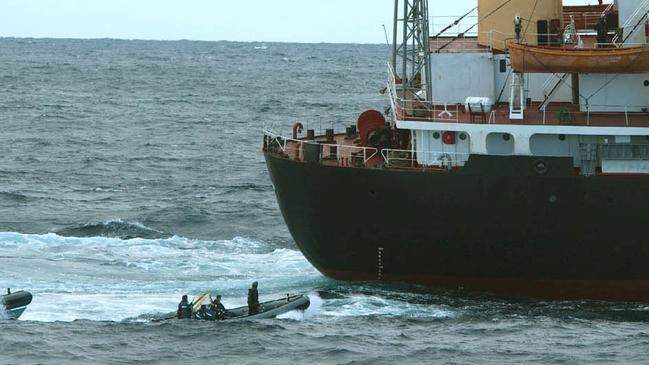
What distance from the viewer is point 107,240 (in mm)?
49688

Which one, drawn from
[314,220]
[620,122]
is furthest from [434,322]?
[620,122]

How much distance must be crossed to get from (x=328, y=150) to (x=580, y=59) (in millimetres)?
9011

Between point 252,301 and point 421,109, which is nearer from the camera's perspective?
point 252,301

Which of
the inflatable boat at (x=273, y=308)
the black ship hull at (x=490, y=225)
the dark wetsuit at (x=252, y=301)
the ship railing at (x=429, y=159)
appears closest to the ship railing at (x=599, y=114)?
the black ship hull at (x=490, y=225)

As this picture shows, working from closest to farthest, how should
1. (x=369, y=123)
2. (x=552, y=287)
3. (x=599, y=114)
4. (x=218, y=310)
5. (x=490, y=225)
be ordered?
(x=218, y=310) → (x=490, y=225) → (x=552, y=287) → (x=599, y=114) → (x=369, y=123)

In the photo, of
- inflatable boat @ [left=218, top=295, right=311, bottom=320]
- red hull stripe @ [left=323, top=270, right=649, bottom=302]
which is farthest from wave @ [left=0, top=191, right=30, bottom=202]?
red hull stripe @ [left=323, top=270, right=649, bottom=302]

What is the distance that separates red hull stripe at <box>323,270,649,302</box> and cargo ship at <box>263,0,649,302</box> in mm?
41

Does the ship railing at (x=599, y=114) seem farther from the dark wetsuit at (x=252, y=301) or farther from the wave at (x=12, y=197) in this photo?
the wave at (x=12, y=197)

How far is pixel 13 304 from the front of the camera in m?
38.3

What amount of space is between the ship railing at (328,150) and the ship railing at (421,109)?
1.46 m

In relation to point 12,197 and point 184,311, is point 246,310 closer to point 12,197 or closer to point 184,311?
point 184,311

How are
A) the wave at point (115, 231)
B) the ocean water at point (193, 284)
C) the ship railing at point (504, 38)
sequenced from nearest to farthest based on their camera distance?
1. the ocean water at point (193, 284)
2. the ship railing at point (504, 38)
3. the wave at point (115, 231)

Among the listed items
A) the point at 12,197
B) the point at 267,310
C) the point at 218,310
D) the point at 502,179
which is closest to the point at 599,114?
the point at 502,179

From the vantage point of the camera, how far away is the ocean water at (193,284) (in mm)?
34219
